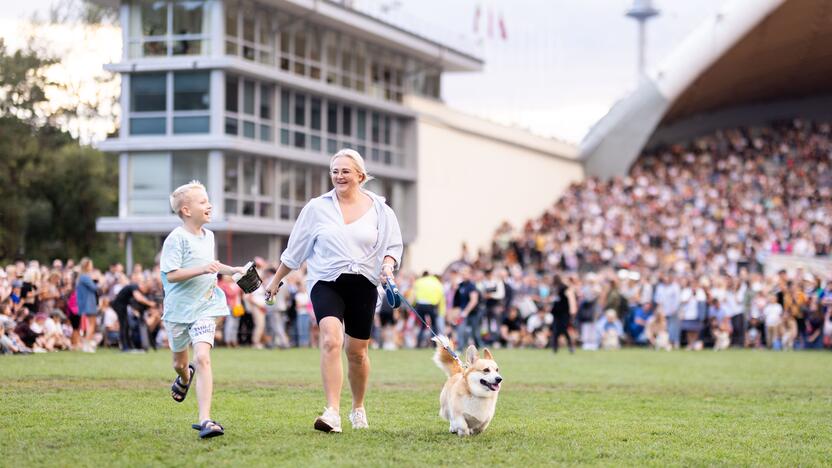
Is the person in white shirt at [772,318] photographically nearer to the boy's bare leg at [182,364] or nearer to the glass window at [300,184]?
the glass window at [300,184]

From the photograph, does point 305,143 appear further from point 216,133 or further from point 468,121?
point 468,121

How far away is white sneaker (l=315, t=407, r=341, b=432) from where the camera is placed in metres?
8.88

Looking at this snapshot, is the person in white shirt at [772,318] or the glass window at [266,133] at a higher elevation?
the glass window at [266,133]

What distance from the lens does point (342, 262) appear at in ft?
29.2

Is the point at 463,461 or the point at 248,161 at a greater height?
the point at 248,161

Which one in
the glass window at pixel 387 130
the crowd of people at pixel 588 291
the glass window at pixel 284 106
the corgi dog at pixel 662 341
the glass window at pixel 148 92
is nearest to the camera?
the crowd of people at pixel 588 291

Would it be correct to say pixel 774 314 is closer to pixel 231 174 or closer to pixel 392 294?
pixel 231 174

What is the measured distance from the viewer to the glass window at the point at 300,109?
4259 centimetres

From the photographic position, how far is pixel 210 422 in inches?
332

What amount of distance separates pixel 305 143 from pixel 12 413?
33.1m

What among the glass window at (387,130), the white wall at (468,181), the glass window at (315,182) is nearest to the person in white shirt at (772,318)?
the glass window at (315,182)

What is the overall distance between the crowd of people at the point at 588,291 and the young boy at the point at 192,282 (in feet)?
29.0

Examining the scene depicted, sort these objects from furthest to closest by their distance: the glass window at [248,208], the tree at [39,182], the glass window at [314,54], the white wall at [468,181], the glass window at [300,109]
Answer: the white wall at [468,181] < the tree at [39,182] < the glass window at [314,54] < the glass window at [300,109] < the glass window at [248,208]

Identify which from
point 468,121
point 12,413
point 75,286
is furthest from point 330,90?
point 12,413
